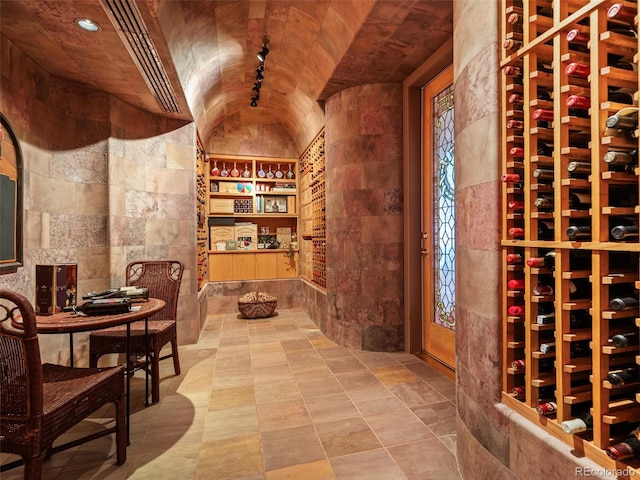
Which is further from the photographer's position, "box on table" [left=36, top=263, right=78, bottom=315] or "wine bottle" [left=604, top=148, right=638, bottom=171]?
"box on table" [left=36, top=263, right=78, bottom=315]

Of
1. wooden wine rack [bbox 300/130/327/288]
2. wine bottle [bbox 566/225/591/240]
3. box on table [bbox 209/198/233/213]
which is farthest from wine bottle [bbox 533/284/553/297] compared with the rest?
box on table [bbox 209/198/233/213]

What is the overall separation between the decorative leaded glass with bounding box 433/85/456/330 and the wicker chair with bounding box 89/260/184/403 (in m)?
2.43

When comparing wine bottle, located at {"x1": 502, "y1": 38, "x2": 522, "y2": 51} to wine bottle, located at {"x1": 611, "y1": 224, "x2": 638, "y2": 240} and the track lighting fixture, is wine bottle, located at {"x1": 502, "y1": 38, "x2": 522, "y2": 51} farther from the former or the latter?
the track lighting fixture

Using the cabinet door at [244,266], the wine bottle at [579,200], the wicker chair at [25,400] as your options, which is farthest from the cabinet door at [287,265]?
the wine bottle at [579,200]

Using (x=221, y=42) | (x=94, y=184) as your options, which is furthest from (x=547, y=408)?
(x=221, y=42)

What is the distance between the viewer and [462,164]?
162 cm

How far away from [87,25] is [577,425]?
3221mm

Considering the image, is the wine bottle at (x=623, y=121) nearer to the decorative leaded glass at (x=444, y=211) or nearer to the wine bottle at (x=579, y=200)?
the wine bottle at (x=579, y=200)

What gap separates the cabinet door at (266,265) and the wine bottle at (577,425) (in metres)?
4.99

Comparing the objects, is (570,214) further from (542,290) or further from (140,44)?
(140,44)

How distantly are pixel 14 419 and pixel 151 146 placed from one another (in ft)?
9.94

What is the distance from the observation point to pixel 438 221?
314 centimetres

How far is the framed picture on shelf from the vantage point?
5.95 metres

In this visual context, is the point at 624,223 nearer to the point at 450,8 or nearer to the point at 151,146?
the point at 450,8
